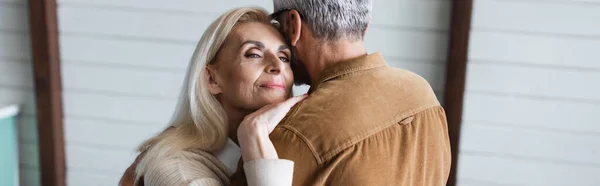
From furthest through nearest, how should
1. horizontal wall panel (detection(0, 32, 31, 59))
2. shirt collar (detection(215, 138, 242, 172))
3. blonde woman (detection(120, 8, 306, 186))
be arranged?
horizontal wall panel (detection(0, 32, 31, 59)) < shirt collar (detection(215, 138, 242, 172)) < blonde woman (detection(120, 8, 306, 186))

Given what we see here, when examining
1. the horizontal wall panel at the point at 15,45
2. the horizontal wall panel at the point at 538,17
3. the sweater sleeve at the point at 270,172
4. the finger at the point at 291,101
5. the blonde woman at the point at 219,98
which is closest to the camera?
the sweater sleeve at the point at 270,172

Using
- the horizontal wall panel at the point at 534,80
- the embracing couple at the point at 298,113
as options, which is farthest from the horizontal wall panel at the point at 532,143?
the embracing couple at the point at 298,113

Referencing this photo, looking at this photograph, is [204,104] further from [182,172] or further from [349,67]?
[349,67]

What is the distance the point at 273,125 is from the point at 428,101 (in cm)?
38

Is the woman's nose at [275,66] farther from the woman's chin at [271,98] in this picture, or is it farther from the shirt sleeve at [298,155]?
the shirt sleeve at [298,155]

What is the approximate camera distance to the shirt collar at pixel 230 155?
1.60 meters

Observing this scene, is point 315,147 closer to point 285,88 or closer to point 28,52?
point 285,88

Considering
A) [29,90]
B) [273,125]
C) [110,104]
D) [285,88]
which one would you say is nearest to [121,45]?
[110,104]

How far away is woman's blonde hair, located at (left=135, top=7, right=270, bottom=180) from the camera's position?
1.57 m

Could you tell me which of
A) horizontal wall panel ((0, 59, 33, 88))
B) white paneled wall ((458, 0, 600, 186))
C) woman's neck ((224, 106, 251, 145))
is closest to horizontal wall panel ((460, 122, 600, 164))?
white paneled wall ((458, 0, 600, 186))

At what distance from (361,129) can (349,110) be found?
1.9 inches

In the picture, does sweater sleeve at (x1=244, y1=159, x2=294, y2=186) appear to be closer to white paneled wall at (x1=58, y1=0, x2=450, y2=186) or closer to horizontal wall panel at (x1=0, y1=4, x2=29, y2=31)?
white paneled wall at (x1=58, y1=0, x2=450, y2=186)

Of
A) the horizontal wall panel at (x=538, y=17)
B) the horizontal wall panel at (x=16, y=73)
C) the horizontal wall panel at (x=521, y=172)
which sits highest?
the horizontal wall panel at (x=538, y=17)

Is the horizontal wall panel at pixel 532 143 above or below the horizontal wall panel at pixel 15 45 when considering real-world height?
below
